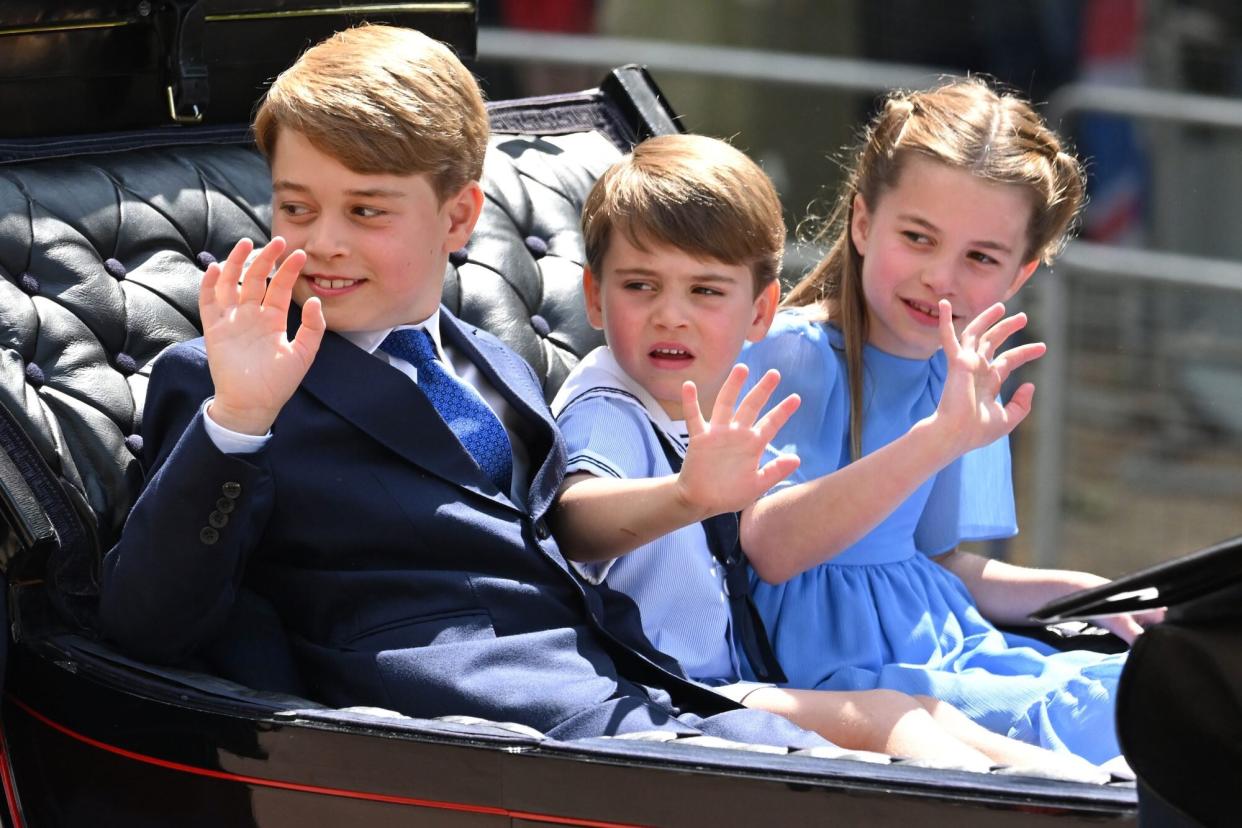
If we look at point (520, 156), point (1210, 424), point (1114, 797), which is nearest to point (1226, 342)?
point (1210, 424)

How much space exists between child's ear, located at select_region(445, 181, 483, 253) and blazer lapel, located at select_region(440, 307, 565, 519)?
→ 4.6 inches

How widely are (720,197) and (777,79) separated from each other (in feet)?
10.9

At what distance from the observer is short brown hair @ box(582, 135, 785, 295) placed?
2324 millimetres

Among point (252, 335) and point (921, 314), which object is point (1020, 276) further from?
point (252, 335)

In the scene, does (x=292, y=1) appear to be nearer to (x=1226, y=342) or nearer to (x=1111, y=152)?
(x=1226, y=342)

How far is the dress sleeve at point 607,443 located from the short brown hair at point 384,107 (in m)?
0.34

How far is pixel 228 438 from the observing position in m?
1.99

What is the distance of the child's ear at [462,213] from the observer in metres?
2.34

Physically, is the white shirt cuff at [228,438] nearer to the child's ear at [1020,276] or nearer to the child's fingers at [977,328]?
the child's fingers at [977,328]

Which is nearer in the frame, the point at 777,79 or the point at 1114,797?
the point at 1114,797

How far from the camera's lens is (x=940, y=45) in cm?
669

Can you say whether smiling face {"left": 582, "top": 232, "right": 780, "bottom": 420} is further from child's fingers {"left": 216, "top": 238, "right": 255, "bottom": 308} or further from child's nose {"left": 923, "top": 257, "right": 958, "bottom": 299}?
child's fingers {"left": 216, "top": 238, "right": 255, "bottom": 308}

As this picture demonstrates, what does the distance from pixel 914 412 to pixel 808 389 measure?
195 millimetres

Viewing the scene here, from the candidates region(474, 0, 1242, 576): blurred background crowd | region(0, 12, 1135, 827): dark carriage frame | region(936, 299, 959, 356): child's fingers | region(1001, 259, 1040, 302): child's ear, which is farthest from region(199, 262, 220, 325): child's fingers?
region(474, 0, 1242, 576): blurred background crowd
